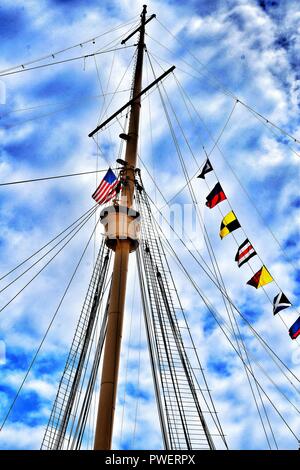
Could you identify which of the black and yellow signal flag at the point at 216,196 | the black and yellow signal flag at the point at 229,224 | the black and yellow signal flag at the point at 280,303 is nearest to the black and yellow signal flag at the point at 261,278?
the black and yellow signal flag at the point at 280,303

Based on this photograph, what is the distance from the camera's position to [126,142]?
13.6 metres

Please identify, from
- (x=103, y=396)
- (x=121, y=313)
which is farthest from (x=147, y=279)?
(x=103, y=396)

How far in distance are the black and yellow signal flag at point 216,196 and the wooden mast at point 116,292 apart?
2.11 m

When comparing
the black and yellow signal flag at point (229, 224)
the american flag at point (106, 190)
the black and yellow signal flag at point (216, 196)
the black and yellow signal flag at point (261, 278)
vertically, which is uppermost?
the american flag at point (106, 190)

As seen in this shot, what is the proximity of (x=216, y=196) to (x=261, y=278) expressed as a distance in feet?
8.55

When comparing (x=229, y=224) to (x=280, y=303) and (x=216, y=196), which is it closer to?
(x=216, y=196)

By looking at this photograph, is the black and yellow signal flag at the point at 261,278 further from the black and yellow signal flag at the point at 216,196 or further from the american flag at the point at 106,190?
the american flag at the point at 106,190

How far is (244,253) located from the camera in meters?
10.5

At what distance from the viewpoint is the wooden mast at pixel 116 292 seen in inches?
307

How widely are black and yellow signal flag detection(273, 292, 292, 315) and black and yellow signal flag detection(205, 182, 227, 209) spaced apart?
3.00 m

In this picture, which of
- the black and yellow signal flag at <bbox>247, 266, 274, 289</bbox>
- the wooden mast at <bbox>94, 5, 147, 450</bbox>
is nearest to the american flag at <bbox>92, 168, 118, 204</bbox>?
the wooden mast at <bbox>94, 5, 147, 450</bbox>

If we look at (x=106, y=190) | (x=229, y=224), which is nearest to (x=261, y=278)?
(x=229, y=224)
